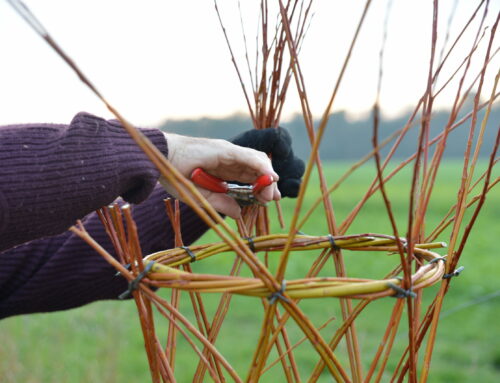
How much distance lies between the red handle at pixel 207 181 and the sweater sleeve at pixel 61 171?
83mm

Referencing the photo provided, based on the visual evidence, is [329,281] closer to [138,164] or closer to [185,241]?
[138,164]

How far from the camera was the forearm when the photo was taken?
1.29 metres

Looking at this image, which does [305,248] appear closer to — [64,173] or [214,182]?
[214,182]

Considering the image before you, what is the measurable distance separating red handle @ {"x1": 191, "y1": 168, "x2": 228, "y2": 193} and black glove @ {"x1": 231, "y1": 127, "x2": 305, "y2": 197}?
0.10 metres

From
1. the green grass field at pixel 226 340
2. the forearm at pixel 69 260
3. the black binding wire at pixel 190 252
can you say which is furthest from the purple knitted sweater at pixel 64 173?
the green grass field at pixel 226 340

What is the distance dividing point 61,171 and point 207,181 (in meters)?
0.23

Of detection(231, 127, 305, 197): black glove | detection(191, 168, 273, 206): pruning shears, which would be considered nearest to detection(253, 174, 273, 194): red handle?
detection(191, 168, 273, 206): pruning shears

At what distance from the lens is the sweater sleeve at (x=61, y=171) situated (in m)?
0.88

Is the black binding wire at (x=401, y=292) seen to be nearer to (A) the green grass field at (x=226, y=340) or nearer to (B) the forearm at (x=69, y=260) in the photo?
(B) the forearm at (x=69, y=260)

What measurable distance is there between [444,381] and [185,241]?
2.42 m

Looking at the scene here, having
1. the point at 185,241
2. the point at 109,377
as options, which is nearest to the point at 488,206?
the point at 109,377

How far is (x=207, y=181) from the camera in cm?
99

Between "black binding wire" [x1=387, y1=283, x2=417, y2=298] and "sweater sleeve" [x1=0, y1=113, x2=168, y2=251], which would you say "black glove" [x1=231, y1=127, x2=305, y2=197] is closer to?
"sweater sleeve" [x1=0, y1=113, x2=168, y2=251]

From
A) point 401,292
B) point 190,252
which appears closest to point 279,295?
point 401,292
